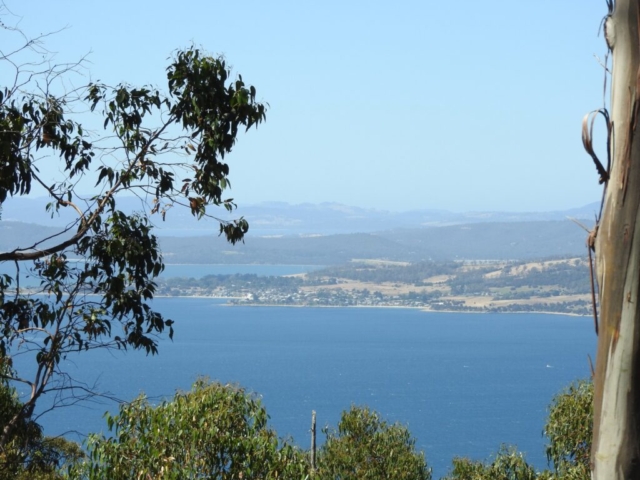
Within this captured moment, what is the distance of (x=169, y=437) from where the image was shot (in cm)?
607

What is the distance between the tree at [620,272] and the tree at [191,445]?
14.7ft

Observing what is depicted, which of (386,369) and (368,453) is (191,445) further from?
(386,369)

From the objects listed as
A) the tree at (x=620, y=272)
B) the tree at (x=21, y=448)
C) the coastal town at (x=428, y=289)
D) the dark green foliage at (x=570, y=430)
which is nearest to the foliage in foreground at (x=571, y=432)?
the dark green foliage at (x=570, y=430)

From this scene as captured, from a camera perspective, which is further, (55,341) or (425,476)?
(425,476)

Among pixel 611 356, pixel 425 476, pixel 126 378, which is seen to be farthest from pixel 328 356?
pixel 611 356

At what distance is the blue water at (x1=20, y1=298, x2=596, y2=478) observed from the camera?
4656cm

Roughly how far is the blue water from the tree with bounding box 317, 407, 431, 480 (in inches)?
644

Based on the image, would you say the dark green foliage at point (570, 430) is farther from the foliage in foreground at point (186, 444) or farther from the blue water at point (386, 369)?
the blue water at point (386, 369)

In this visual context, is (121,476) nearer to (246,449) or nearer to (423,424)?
(246,449)

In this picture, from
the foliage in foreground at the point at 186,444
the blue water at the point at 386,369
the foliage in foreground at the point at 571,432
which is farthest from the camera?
the blue water at the point at 386,369

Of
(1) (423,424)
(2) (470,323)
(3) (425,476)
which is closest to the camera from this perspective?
(3) (425,476)

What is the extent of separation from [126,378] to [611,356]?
59.7 metres

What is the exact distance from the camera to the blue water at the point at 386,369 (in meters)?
46.6

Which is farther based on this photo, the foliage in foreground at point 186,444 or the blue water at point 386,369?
the blue water at point 386,369
